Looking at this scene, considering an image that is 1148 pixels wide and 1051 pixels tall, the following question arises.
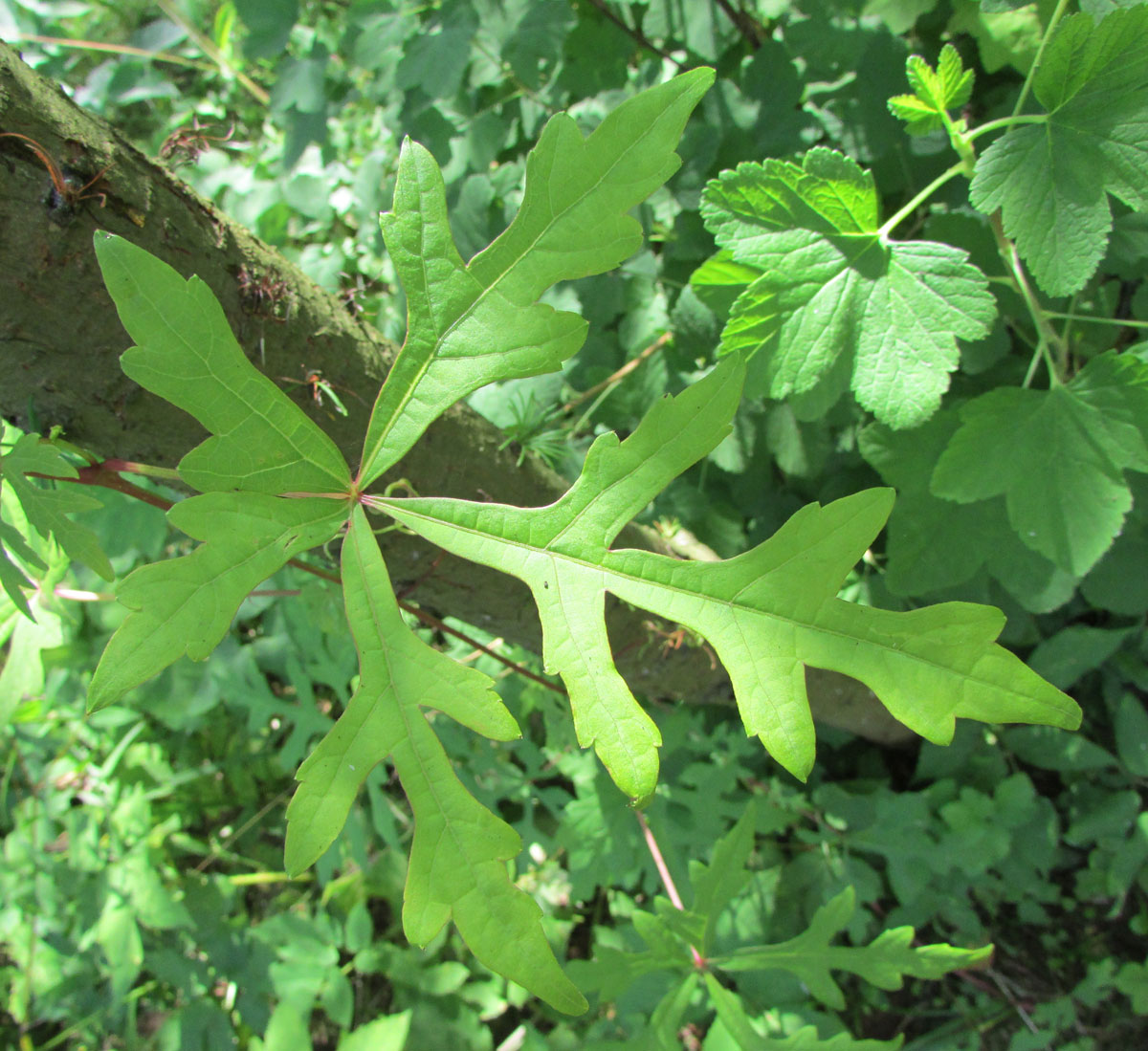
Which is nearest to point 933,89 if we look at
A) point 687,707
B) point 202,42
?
point 687,707

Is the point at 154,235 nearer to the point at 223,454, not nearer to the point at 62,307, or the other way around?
the point at 62,307

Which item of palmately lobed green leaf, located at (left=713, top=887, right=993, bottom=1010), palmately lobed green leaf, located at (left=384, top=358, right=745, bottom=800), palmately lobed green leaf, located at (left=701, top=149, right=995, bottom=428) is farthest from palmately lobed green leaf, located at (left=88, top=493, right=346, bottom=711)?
palmately lobed green leaf, located at (left=713, top=887, right=993, bottom=1010)

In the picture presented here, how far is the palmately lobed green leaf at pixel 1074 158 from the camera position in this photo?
3.00 ft

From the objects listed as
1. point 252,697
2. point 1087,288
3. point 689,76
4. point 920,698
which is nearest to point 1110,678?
point 1087,288

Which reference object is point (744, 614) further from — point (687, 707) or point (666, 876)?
point (687, 707)

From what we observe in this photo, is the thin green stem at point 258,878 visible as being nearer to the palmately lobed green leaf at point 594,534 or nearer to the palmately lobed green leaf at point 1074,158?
the palmately lobed green leaf at point 594,534

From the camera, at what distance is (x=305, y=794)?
0.71 metres

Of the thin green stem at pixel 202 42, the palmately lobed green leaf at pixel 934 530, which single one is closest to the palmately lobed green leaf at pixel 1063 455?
the palmately lobed green leaf at pixel 934 530

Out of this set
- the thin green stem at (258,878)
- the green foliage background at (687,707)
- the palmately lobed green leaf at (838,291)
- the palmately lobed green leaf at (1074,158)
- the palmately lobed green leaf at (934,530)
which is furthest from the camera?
the thin green stem at (258,878)

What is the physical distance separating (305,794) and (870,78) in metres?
1.56

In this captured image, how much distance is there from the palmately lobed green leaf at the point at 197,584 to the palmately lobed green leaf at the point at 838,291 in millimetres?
660

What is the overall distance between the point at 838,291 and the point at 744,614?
59cm

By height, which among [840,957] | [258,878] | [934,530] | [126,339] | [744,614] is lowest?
[258,878]

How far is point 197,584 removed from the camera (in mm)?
709
